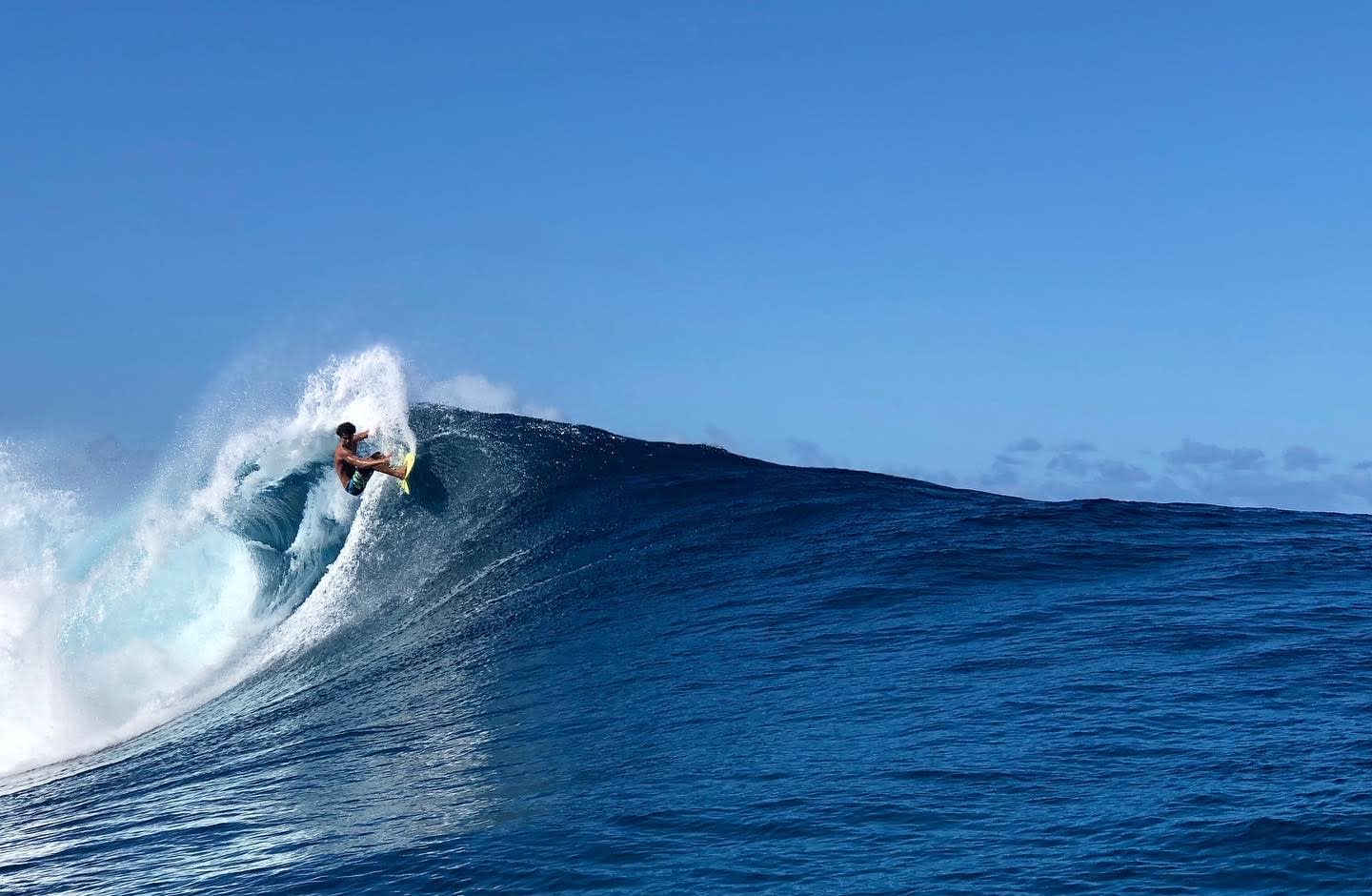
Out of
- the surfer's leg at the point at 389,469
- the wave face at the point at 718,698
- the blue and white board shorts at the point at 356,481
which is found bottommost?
the wave face at the point at 718,698

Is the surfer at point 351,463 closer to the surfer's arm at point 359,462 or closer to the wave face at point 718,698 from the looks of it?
the surfer's arm at point 359,462

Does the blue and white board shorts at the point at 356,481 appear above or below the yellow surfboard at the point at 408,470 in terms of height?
below

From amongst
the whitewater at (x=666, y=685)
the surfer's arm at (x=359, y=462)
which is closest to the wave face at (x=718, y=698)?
the whitewater at (x=666, y=685)

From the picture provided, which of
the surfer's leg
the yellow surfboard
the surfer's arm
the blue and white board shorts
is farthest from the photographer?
the yellow surfboard

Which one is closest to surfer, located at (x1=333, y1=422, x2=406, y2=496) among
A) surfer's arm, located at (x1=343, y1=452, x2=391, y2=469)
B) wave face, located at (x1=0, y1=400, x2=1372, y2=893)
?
surfer's arm, located at (x1=343, y1=452, x2=391, y2=469)

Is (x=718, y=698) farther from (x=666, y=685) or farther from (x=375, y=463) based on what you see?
(x=375, y=463)

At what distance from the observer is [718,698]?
9523 millimetres

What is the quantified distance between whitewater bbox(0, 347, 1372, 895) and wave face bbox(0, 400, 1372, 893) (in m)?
0.04

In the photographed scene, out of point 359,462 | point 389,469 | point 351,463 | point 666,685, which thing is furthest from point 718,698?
point 389,469

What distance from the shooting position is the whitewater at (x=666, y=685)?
6.41 meters

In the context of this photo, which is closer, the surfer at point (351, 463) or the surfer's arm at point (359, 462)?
the surfer at point (351, 463)

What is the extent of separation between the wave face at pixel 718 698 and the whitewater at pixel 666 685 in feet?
0.14

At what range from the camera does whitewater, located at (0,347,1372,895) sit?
6.41 m

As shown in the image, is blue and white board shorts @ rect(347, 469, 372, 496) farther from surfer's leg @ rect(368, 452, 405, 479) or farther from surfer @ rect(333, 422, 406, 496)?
surfer's leg @ rect(368, 452, 405, 479)
